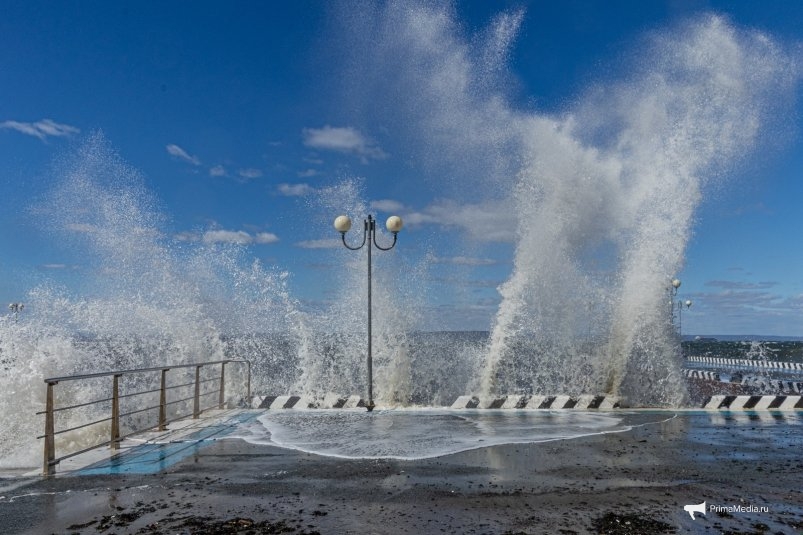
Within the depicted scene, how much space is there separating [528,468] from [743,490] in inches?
86.9

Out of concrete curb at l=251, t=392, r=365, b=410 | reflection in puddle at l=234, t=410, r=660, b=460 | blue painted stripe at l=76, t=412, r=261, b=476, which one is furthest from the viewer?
concrete curb at l=251, t=392, r=365, b=410

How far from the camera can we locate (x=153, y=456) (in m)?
7.90

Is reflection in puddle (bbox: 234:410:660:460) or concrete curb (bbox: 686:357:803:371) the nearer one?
reflection in puddle (bbox: 234:410:660:460)

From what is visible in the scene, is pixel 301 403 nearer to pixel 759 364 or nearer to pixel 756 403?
pixel 756 403

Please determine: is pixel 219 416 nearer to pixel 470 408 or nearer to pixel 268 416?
pixel 268 416

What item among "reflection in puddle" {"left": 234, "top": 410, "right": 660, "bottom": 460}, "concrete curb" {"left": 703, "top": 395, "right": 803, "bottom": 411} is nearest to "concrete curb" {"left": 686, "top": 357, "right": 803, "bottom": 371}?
"concrete curb" {"left": 703, "top": 395, "right": 803, "bottom": 411}

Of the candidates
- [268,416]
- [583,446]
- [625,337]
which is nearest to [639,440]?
[583,446]

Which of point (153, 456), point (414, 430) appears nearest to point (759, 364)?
point (414, 430)

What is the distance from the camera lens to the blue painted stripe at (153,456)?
7062 mm

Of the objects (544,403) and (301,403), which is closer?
(544,403)

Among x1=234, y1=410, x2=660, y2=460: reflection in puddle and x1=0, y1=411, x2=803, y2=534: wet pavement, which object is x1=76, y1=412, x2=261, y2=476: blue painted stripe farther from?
x1=234, y1=410, x2=660, y2=460: reflection in puddle

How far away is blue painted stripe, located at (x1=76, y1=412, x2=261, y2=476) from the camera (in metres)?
7.06

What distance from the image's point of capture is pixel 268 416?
1218 centimetres

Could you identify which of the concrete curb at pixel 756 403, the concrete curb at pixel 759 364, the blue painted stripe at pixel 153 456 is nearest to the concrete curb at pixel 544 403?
the concrete curb at pixel 756 403
